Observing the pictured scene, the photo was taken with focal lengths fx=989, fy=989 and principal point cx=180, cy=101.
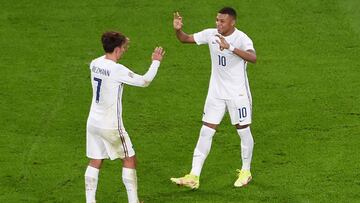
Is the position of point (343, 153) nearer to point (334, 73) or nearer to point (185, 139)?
point (185, 139)

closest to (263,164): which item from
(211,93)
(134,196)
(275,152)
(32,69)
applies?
(275,152)

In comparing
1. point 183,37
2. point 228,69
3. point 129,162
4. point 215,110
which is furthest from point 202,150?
point 183,37

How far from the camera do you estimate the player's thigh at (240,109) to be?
14.5m

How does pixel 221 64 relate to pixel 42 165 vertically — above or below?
above

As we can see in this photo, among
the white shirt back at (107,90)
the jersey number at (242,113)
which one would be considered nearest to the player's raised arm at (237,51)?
the jersey number at (242,113)

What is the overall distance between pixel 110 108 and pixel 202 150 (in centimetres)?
205

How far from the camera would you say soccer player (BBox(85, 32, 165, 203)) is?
13055 millimetres

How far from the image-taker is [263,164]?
1556 cm

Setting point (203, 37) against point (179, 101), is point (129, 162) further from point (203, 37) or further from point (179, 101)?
point (179, 101)

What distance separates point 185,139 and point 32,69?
4.61 m

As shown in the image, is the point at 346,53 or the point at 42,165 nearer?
the point at 42,165

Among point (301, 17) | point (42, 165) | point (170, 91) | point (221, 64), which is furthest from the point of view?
point (301, 17)

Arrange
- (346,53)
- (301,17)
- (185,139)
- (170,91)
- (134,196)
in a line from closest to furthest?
(134,196) < (185,139) < (170,91) < (346,53) < (301,17)

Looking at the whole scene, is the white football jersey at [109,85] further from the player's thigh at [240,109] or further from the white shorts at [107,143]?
the player's thigh at [240,109]
